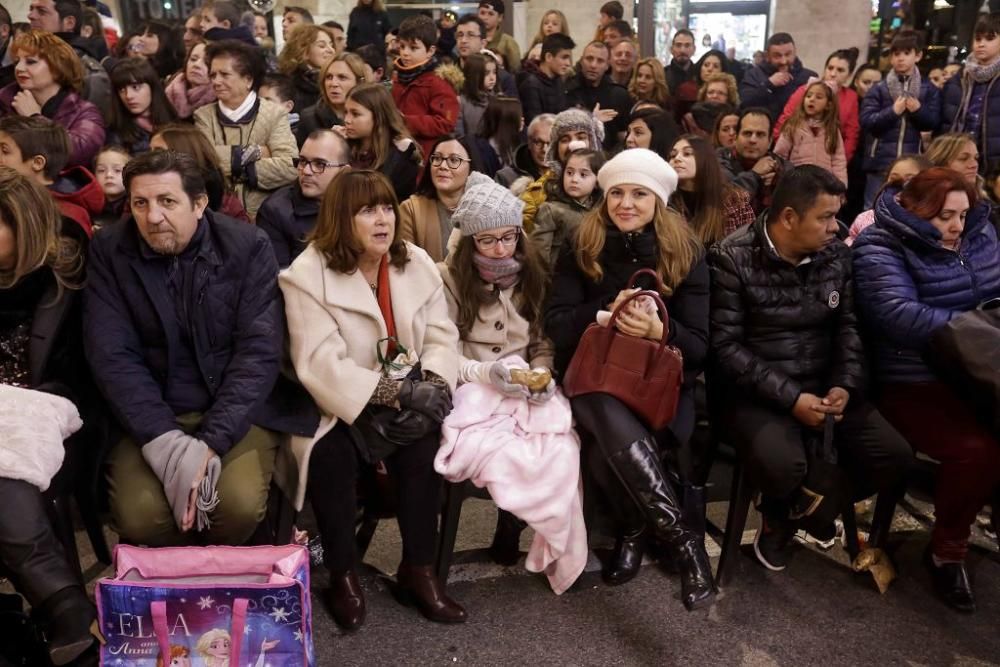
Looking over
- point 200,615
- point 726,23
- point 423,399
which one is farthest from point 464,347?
point 726,23

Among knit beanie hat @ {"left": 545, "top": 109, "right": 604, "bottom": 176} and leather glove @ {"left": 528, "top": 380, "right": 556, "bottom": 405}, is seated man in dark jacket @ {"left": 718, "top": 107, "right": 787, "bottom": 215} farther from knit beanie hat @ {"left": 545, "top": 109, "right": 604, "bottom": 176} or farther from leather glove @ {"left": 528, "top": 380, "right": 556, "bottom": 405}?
leather glove @ {"left": 528, "top": 380, "right": 556, "bottom": 405}

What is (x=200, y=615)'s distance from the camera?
243 cm

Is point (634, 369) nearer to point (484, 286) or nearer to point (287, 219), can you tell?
point (484, 286)

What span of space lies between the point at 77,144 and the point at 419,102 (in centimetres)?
197

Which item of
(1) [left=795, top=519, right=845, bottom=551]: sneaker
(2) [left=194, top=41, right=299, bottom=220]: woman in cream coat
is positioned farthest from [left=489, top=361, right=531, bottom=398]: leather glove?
(2) [left=194, top=41, right=299, bottom=220]: woman in cream coat

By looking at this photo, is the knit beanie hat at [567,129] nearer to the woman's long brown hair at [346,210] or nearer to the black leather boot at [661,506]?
the woman's long brown hair at [346,210]

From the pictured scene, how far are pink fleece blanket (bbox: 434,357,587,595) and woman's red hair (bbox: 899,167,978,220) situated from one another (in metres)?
1.55

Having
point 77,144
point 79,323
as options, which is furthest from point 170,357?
point 77,144

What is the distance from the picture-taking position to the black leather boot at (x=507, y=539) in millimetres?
3355

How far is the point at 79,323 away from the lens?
115 inches

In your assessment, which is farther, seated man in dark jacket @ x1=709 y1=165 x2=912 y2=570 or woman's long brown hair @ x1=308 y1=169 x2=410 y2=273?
seated man in dark jacket @ x1=709 y1=165 x2=912 y2=570

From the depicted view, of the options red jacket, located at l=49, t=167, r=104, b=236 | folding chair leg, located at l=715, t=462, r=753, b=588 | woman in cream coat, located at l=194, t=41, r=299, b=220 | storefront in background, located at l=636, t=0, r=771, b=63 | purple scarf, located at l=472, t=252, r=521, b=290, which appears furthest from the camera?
storefront in background, located at l=636, t=0, r=771, b=63

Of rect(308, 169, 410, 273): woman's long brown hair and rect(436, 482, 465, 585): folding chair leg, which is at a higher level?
rect(308, 169, 410, 273): woman's long brown hair

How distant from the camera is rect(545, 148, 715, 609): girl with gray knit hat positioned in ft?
9.91
